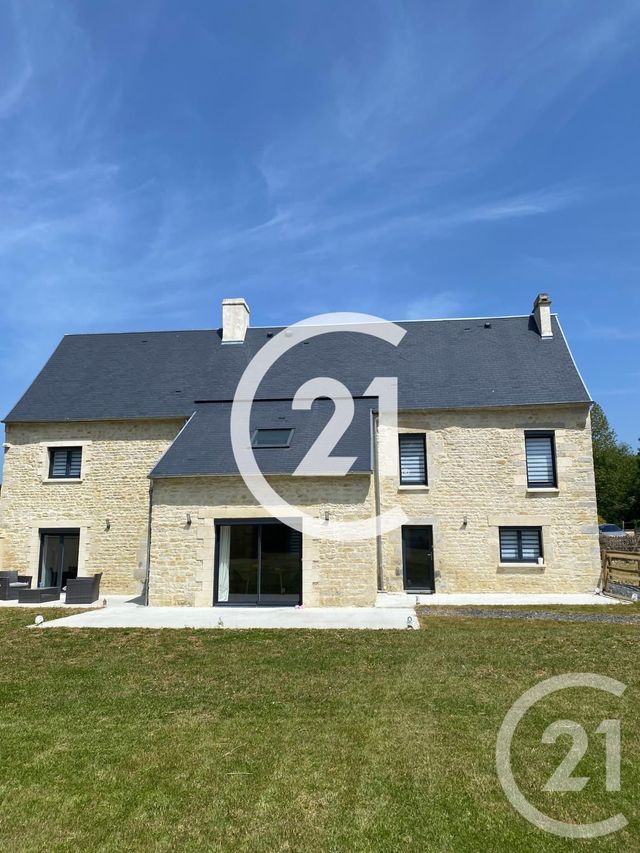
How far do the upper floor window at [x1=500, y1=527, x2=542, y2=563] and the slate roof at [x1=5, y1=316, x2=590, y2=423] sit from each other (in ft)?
12.0

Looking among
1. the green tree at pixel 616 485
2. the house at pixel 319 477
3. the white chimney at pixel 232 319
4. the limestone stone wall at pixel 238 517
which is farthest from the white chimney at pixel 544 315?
Result: the green tree at pixel 616 485

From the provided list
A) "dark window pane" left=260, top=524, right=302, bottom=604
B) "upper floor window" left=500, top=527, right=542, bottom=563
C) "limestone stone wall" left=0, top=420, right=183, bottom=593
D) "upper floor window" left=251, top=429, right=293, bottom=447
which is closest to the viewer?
"dark window pane" left=260, top=524, right=302, bottom=604

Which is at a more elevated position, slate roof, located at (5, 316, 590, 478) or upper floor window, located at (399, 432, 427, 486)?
slate roof, located at (5, 316, 590, 478)

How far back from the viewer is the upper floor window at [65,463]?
703 inches

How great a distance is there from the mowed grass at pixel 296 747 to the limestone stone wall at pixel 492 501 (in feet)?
23.1

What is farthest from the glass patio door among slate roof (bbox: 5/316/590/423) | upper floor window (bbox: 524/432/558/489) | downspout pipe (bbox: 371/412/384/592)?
upper floor window (bbox: 524/432/558/489)

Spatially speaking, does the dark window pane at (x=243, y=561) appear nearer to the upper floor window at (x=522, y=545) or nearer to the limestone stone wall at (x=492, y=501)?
the limestone stone wall at (x=492, y=501)

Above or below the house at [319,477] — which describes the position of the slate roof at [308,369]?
above

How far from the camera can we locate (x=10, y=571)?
1691 cm

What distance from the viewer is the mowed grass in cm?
384

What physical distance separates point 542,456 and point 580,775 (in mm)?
13040

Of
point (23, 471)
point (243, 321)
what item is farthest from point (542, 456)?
point (23, 471)

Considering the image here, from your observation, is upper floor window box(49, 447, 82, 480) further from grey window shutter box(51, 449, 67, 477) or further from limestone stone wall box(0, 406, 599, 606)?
limestone stone wall box(0, 406, 599, 606)

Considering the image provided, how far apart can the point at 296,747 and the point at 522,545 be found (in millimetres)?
12642
